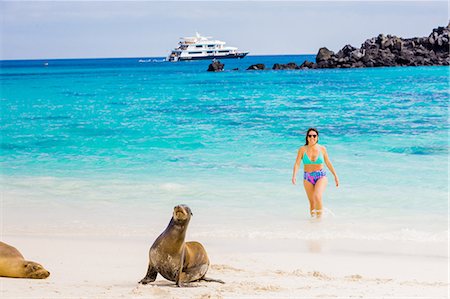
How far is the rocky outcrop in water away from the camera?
65.5 metres

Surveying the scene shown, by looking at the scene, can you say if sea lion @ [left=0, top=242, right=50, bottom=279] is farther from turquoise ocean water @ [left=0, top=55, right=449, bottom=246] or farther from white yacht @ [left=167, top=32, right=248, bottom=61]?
white yacht @ [left=167, top=32, right=248, bottom=61]

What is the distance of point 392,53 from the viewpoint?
222 ft

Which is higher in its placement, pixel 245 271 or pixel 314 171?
pixel 314 171

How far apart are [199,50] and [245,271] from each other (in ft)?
328

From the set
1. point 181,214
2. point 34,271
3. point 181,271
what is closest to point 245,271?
point 181,271

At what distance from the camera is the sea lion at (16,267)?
18.9 feet

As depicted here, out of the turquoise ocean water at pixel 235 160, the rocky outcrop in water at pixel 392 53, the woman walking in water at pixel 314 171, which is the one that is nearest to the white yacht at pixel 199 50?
the rocky outcrop in water at pixel 392 53

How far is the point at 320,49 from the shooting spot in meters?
71.4

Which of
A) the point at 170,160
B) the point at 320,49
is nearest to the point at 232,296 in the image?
the point at 170,160

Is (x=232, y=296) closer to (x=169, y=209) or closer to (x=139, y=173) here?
(x=169, y=209)

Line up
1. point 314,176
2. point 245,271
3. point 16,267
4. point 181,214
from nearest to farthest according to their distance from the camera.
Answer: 1. point 181,214
2. point 16,267
3. point 245,271
4. point 314,176

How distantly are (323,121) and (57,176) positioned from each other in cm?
1017

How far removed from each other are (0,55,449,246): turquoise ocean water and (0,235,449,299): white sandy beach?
96cm

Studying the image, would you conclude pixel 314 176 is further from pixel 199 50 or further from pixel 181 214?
pixel 199 50
